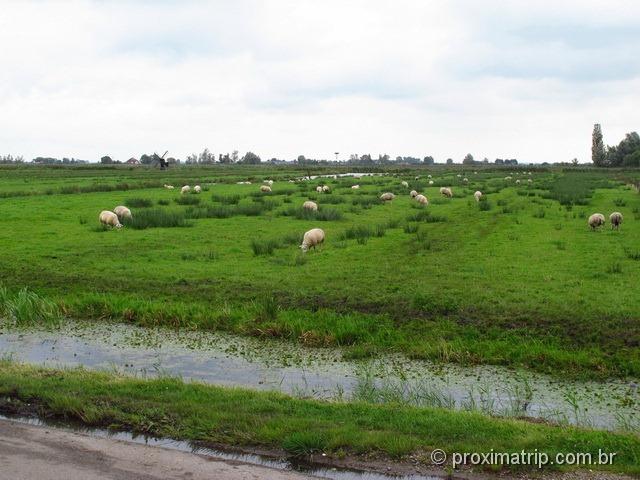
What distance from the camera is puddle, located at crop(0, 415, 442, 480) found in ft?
19.1

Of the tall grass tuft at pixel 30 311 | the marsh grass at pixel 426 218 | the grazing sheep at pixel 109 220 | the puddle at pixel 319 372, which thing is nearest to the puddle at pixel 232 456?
the puddle at pixel 319 372

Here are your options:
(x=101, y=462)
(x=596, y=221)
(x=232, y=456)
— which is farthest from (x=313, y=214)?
(x=101, y=462)

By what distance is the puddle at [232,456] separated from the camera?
581 cm

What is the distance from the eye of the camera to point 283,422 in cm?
676

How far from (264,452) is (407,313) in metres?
6.12

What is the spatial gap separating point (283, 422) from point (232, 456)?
75 centimetres

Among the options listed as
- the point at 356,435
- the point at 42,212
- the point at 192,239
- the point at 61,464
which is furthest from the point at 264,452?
the point at 42,212

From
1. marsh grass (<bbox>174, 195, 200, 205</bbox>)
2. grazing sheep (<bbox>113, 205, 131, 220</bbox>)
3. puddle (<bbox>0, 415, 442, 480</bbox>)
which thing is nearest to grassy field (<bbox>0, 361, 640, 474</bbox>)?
puddle (<bbox>0, 415, 442, 480</bbox>)

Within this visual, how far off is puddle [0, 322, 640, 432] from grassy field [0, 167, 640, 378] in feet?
1.56

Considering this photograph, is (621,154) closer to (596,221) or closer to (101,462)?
(596,221)

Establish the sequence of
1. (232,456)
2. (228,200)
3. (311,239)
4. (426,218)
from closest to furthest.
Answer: (232,456) < (311,239) < (426,218) < (228,200)

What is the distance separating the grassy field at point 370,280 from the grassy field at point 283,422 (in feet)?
9.92

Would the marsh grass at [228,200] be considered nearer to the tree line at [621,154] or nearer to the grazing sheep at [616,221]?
the grazing sheep at [616,221]

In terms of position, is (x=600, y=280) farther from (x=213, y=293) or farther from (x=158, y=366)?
(x=158, y=366)
